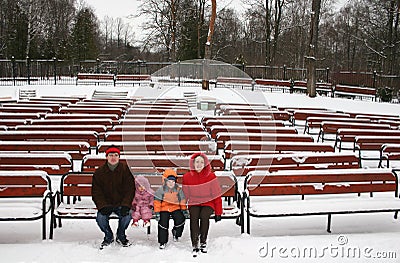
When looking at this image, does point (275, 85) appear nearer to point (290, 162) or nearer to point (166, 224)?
point (290, 162)

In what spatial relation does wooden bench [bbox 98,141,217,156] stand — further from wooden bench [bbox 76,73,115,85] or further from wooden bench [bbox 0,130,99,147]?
wooden bench [bbox 76,73,115,85]

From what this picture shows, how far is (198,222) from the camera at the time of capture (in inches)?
184

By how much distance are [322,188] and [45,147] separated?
191 inches

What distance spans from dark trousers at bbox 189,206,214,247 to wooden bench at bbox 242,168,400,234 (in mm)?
600

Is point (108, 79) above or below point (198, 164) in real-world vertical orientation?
above

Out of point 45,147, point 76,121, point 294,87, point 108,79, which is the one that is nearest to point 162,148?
point 45,147

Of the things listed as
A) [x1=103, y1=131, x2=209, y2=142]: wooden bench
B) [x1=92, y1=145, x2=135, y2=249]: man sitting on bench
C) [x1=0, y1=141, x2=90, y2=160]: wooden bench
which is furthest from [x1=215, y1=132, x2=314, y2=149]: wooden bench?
[x1=92, y1=145, x2=135, y2=249]: man sitting on bench

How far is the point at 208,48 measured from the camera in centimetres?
2441

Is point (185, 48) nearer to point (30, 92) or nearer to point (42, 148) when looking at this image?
point (30, 92)

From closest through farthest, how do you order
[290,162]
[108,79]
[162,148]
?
[290,162] < [162,148] < [108,79]

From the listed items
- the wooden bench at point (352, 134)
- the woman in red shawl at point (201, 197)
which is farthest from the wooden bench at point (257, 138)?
the woman in red shawl at point (201, 197)

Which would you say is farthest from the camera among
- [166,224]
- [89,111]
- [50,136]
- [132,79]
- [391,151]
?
[132,79]

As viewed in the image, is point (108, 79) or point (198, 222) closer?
point (198, 222)

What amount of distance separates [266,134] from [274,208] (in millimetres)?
4262
